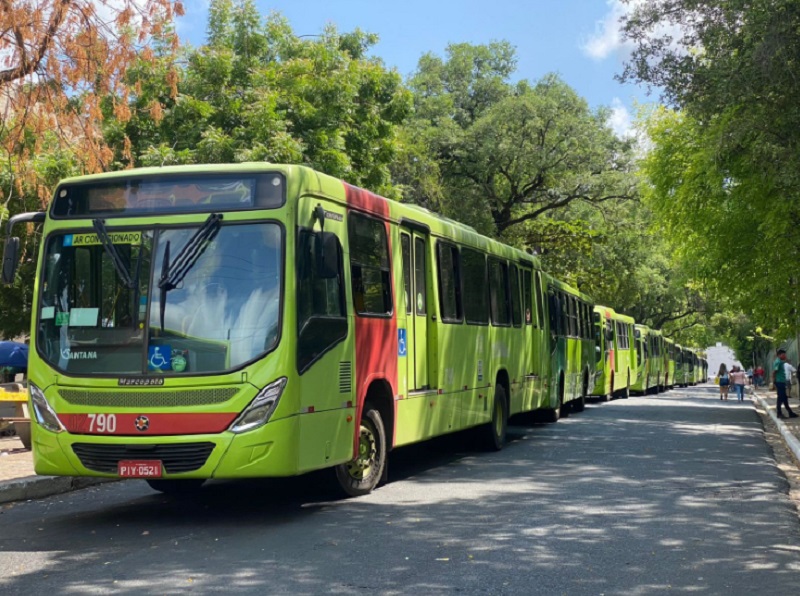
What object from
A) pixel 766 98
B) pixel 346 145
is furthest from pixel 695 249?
pixel 766 98

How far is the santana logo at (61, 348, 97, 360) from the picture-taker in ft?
29.8

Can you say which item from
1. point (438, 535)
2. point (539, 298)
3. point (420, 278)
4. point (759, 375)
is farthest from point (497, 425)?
point (759, 375)

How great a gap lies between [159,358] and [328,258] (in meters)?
1.73

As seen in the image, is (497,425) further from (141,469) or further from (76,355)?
(76,355)

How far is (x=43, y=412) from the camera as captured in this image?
9164 millimetres

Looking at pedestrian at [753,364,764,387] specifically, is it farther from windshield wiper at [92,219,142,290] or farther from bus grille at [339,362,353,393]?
windshield wiper at [92,219,142,290]

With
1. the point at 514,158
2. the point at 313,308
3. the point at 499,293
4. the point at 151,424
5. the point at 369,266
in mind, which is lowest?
the point at 151,424

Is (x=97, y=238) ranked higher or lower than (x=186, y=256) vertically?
higher

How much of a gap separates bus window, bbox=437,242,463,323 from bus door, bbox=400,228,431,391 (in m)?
0.53

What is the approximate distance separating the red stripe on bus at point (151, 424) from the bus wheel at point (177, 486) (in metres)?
2.30

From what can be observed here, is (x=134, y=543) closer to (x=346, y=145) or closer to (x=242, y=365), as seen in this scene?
(x=242, y=365)

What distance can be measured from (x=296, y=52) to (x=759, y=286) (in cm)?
1336

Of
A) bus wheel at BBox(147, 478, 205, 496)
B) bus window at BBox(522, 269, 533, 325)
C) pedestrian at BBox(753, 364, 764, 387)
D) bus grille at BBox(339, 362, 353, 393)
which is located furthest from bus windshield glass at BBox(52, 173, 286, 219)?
pedestrian at BBox(753, 364, 764, 387)

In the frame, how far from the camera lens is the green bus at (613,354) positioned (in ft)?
109
